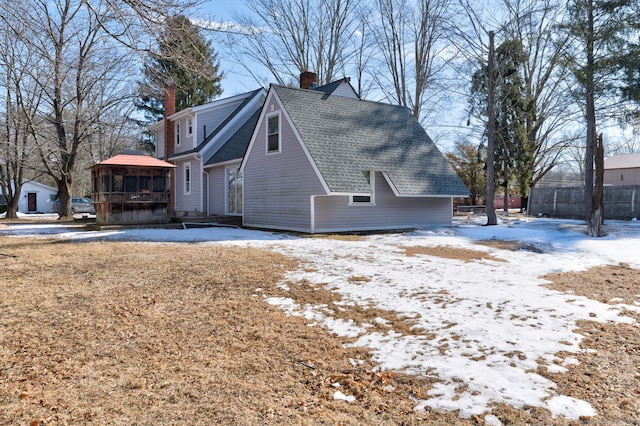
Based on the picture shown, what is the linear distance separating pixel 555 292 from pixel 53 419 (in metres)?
5.72

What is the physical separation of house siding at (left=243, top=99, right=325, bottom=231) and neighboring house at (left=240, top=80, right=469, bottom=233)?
34mm

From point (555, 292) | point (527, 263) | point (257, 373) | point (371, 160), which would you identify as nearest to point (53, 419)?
point (257, 373)

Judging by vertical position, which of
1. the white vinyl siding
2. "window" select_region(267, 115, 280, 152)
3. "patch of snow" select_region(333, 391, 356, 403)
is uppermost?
the white vinyl siding

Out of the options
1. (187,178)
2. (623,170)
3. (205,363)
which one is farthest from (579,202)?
(623,170)

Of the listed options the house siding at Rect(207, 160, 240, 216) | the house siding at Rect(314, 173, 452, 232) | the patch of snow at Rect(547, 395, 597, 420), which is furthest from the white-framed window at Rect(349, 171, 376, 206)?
the patch of snow at Rect(547, 395, 597, 420)

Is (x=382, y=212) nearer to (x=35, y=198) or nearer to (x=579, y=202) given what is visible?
(x=579, y=202)

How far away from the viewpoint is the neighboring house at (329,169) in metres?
14.1

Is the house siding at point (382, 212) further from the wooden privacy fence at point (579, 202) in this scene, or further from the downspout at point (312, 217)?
the wooden privacy fence at point (579, 202)

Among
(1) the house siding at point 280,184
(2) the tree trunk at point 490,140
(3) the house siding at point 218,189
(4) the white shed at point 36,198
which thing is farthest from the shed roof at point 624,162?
(4) the white shed at point 36,198

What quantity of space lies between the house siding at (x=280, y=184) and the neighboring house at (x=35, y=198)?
34010mm

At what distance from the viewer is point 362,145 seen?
15656 mm

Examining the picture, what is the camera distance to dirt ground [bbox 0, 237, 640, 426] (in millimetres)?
2742

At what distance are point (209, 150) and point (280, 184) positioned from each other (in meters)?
7.16

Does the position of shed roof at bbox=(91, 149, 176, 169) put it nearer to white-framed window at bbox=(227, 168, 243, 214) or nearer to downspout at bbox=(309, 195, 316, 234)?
white-framed window at bbox=(227, 168, 243, 214)
